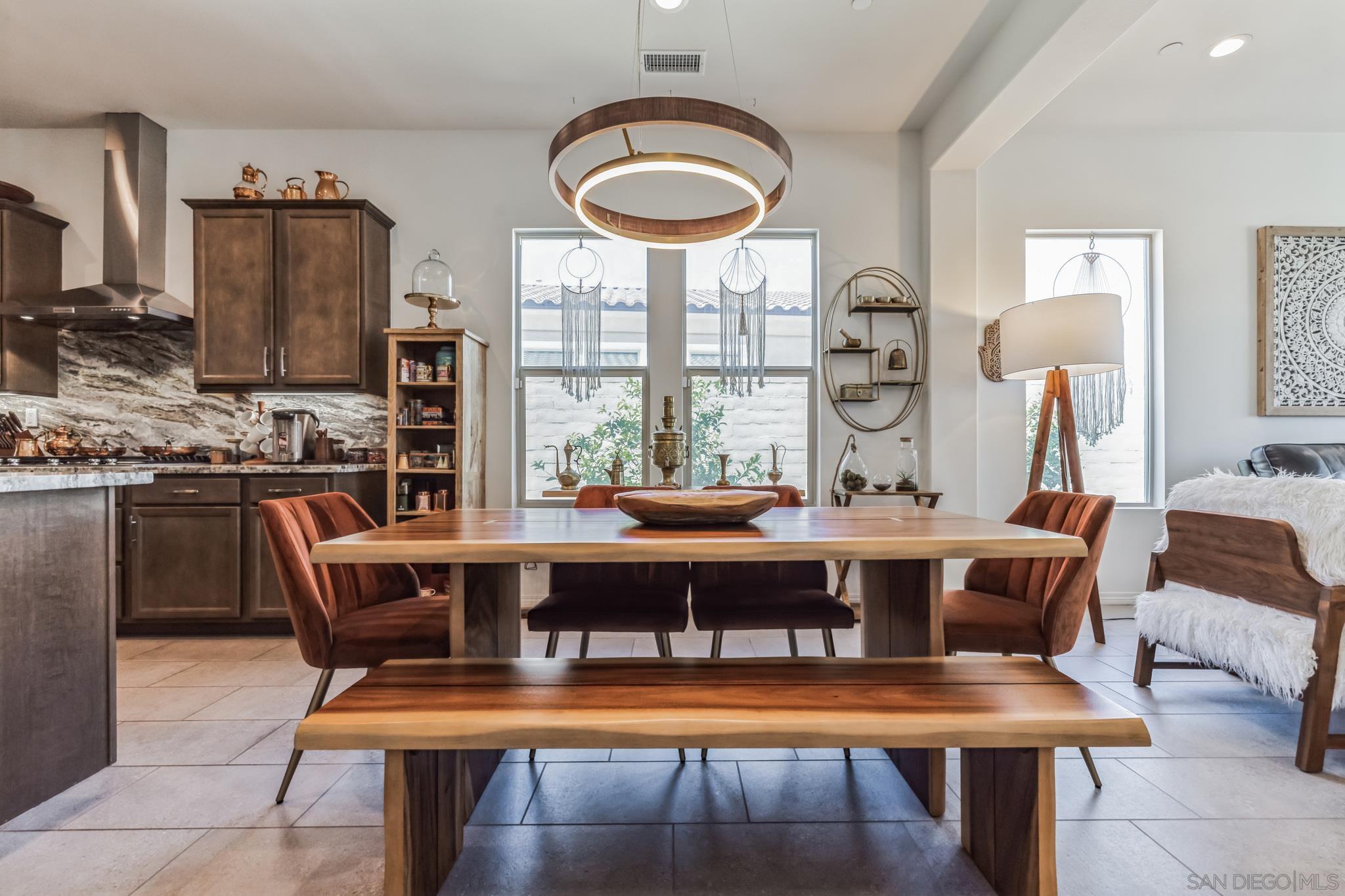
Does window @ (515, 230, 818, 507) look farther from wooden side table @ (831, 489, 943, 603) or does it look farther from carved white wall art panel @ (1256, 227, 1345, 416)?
carved white wall art panel @ (1256, 227, 1345, 416)

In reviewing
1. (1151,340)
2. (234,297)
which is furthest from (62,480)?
(1151,340)

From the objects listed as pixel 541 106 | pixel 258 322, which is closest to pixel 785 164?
pixel 541 106

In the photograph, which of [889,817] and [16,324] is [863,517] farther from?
[16,324]

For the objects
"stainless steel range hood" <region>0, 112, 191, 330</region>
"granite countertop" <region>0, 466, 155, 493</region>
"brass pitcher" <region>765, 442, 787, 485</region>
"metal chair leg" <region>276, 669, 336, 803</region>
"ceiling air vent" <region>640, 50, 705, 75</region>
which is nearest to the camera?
"granite countertop" <region>0, 466, 155, 493</region>

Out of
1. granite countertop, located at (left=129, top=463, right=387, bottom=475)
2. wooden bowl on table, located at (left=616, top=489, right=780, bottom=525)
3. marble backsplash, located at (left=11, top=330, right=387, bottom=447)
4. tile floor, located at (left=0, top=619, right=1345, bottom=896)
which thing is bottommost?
tile floor, located at (left=0, top=619, right=1345, bottom=896)

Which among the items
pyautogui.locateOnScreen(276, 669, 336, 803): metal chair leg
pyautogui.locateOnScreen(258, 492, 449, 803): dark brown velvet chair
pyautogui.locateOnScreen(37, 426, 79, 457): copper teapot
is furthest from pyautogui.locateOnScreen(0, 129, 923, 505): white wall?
pyautogui.locateOnScreen(276, 669, 336, 803): metal chair leg

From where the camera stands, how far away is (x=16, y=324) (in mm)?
3789

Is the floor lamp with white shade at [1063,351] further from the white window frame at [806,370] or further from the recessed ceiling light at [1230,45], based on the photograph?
the recessed ceiling light at [1230,45]

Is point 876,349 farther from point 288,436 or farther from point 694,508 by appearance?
point 288,436

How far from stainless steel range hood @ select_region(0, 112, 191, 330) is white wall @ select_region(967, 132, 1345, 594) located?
206 inches

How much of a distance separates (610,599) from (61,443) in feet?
12.8

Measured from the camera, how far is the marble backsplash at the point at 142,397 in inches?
158

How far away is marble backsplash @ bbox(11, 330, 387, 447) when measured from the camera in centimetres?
401

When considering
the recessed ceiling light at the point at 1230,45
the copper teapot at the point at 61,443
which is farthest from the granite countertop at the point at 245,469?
the recessed ceiling light at the point at 1230,45
